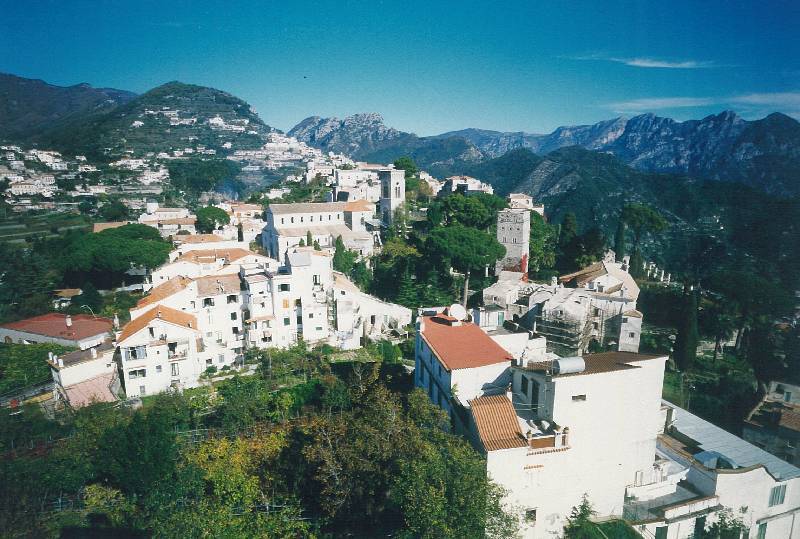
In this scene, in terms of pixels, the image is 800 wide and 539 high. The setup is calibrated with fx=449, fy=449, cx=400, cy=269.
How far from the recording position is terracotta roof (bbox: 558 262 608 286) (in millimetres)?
32844

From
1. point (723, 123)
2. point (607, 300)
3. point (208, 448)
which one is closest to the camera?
point (208, 448)

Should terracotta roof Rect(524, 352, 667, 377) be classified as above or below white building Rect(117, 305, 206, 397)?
above

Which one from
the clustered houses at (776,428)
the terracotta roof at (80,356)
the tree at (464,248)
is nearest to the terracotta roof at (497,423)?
the clustered houses at (776,428)

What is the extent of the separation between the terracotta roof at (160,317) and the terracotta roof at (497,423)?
19.1m

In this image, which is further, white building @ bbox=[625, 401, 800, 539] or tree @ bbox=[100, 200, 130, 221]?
tree @ bbox=[100, 200, 130, 221]

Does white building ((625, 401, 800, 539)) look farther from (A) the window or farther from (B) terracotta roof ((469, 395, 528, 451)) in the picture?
(B) terracotta roof ((469, 395, 528, 451))

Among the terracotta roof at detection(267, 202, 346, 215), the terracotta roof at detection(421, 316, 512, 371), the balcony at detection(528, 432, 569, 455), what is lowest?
the balcony at detection(528, 432, 569, 455)

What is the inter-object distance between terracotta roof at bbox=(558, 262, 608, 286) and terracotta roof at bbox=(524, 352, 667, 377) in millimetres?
16103

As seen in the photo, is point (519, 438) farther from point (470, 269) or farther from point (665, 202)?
point (665, 202)

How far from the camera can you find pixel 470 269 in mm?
40531

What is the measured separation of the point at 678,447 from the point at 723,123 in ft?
468

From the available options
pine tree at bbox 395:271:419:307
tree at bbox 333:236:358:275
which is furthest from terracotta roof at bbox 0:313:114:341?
pine tree at bbox 395:271:419:307

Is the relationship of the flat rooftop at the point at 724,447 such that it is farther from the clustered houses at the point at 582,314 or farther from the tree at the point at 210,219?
the tree at the point at 210,219

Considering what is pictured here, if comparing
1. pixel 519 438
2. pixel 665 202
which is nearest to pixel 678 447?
pixel 519 438
